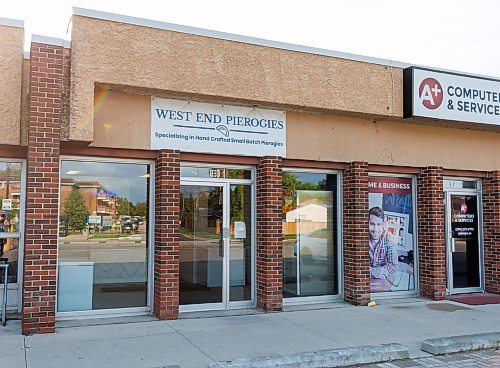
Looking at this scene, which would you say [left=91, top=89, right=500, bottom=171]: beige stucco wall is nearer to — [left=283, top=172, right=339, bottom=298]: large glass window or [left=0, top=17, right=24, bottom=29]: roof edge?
[left=283, top=172, right=339, bottom=298]: large glass window

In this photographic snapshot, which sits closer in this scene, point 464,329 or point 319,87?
point 464,329

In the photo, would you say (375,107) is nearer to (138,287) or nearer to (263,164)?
(263,164)

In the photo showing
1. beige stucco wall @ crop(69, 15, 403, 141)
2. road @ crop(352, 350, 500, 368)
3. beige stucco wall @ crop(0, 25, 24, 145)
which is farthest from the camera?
beige stucco wall @ crop(69, 15, 403, 141)

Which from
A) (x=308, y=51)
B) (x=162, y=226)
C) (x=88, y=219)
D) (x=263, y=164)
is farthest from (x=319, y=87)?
(x=88, y=219)

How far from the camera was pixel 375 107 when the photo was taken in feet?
32.3

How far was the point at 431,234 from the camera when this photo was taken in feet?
35.4

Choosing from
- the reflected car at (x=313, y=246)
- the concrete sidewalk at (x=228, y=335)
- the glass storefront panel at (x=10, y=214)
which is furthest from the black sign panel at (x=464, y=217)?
the glass storefront panel at (x=10, y=214)

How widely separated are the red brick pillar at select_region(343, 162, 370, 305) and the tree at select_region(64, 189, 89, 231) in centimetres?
489

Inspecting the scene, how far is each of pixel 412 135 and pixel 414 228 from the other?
201 cm

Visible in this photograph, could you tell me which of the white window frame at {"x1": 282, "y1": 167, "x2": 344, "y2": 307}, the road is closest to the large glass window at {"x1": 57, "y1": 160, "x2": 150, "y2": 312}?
the white window frame at {"x1": 282, "y1": 167, "x2": 344, "y2": 307}

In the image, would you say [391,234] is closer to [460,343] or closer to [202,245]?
[460,343]

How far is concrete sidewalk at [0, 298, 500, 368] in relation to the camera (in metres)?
6.34

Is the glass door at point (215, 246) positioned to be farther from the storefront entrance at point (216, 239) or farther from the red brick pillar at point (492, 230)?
the red brick pillar at point (492, 230)

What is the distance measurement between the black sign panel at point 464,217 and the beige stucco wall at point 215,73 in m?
3.12
